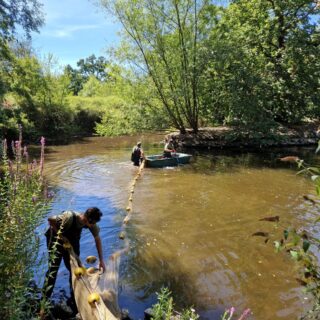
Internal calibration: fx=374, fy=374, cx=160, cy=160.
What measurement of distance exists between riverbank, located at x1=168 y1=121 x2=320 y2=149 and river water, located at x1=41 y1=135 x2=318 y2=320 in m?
4.05

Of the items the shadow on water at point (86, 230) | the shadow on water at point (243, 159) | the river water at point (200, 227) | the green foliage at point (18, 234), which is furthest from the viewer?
the shadow on water at point (243, 159)

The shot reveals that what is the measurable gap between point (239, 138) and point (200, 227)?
1651cm

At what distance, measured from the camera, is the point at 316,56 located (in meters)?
24.6

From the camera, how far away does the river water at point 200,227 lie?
21.4 feet

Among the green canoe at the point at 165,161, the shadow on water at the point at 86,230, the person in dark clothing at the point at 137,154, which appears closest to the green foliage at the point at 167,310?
the shadow on water at the point at 86,230

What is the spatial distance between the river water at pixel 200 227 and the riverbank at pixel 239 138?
405cm

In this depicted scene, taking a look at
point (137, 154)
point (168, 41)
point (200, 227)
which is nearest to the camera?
point (200, 227)

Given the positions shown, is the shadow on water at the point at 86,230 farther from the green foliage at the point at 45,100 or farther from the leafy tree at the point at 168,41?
the green foliage at the point at 45,100

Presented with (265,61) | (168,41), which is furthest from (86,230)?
(265,61)

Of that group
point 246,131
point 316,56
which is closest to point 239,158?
point 246,131

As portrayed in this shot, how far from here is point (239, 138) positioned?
25578 mm

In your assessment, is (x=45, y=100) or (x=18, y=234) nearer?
(x=18, y=234)

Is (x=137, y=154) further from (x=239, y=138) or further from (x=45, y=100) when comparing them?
(x=45, y=100)

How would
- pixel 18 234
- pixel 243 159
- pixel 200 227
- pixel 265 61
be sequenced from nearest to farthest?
pixel 18 234, pixel 200 227, pixel 243 159, pixel 265 61
